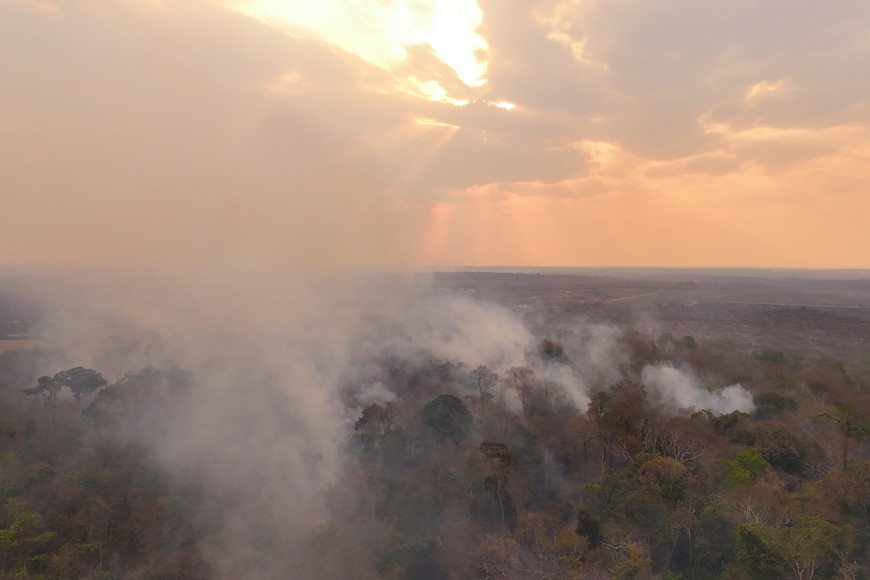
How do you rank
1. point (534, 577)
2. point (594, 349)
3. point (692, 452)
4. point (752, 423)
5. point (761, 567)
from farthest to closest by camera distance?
point (594, 349), point (752, 423), point (692, 452), point (534, 577), point (761, 567)

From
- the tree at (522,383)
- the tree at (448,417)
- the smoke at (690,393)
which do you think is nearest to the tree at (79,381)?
the tree at (448,417)

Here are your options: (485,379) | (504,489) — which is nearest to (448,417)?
(504,489)

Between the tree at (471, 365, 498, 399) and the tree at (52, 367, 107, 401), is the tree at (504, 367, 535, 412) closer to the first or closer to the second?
the tree at (471, 365, 498, 399)

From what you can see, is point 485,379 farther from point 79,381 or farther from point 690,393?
point 79,381

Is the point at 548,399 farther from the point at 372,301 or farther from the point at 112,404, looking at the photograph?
the point at 372,301

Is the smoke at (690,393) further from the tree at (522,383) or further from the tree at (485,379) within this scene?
the tree at (485,379)

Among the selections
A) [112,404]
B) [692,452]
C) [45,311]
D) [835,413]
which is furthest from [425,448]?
[45,311]
